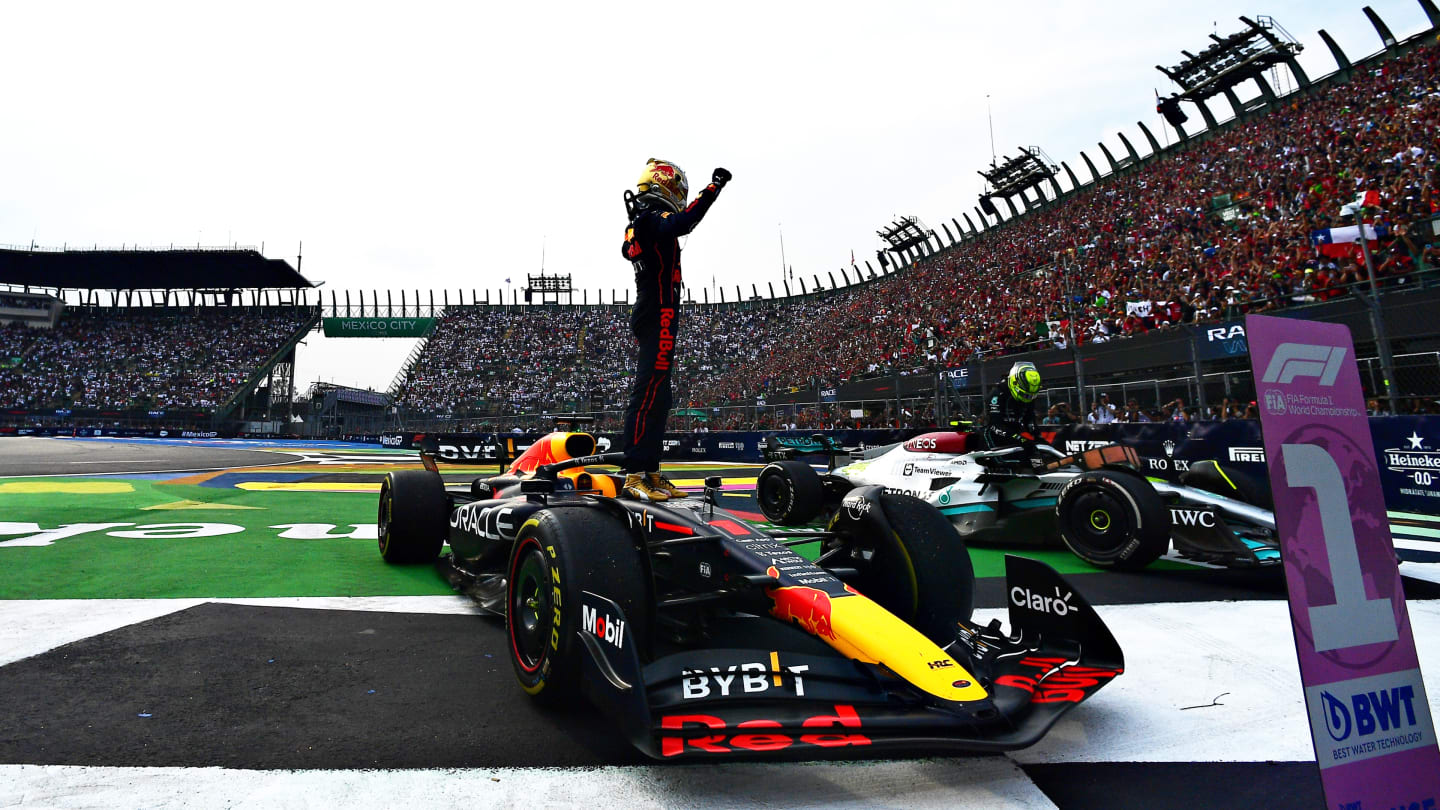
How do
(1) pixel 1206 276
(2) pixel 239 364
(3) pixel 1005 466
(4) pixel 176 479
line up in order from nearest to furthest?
(3) pixel 1005 466
(4) pixel 176 479
(1) pixel 1206 276
(2) pixel 239 364

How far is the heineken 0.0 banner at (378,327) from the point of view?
1844 inches

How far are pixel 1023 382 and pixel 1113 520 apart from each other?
167cm

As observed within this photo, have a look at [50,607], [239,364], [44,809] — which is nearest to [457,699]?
[44,809]

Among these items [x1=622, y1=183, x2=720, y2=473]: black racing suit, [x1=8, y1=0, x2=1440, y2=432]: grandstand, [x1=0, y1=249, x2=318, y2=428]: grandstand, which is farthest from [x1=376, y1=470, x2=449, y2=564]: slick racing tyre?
[x1=0, y1=249, x2=318, y2=428]: grandstand

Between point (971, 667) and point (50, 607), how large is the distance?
4.57m

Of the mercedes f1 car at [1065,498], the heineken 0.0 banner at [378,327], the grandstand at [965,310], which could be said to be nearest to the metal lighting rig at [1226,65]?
the grandstand at [965,310]

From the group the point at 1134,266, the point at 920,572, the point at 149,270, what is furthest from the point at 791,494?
the point at 149,270

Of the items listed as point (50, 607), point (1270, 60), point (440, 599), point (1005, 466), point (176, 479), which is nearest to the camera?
point (50, 607)

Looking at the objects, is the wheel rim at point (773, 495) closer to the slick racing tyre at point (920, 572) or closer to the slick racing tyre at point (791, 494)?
the slick racing tyre at point (791, 494)

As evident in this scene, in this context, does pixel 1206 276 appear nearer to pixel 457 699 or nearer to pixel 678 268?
pixel 678 268

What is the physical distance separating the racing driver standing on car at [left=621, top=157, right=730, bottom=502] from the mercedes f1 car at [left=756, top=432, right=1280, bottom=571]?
1871 mm

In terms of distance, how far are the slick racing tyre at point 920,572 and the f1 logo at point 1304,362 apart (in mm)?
1540

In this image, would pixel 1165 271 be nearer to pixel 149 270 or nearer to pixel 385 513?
pixel 385 513

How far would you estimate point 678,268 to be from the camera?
3.97 metres
